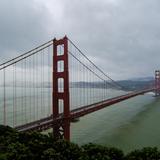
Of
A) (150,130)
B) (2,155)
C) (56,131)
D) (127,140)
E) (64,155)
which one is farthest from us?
(150,130)

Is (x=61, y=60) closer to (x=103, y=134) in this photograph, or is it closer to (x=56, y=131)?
(x=56, y=131)

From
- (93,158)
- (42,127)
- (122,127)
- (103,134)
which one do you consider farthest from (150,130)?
(93,158)

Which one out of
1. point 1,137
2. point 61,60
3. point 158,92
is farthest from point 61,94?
point 158,92

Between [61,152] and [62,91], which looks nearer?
[61,152]

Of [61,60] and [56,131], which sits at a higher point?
[61,60]

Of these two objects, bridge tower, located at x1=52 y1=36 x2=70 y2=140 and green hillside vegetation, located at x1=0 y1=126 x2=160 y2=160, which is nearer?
green hillside vegetation, located at x1=0 y1=126 x2=160 y2=160

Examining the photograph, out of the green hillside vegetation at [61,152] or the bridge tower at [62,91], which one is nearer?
the green hillside vegetation at [61,152]

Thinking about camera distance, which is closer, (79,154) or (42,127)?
(79,154)

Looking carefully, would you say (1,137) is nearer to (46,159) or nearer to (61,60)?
(46,159)

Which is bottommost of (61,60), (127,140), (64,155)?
(127,140)

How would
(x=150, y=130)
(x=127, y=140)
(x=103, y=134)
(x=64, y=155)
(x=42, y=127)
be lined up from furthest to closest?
(x=150, y=130) → (x=103, y=134) → (x=127, y=140) → (x=42, y=127) → (x=64, y=155)
